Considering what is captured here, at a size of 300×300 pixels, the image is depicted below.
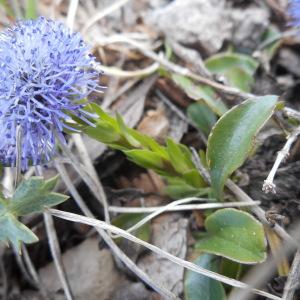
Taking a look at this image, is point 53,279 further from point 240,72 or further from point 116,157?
point 240,72

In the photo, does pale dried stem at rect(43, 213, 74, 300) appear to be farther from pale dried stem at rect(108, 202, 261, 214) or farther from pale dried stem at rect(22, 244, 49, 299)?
pale dried stem at rect(108, 202, 261, 214)

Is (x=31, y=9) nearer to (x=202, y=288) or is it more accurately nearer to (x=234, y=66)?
(x=234, y=66)

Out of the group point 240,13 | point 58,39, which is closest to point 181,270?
point 58,39

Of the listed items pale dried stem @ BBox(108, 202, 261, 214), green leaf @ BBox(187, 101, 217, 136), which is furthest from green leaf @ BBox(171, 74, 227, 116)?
pale dried stem @ BBox(108, 202, 261, 214)

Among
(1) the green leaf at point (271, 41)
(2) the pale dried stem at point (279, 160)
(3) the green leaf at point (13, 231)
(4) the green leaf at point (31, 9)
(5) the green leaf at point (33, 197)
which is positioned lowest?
(2) the pale dried stem at point (279, 160)

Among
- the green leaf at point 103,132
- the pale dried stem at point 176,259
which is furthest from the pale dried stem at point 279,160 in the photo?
the green leaf at point 103,132

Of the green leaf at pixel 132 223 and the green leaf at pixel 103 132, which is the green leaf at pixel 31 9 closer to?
the green leaf at pixel 103 132
